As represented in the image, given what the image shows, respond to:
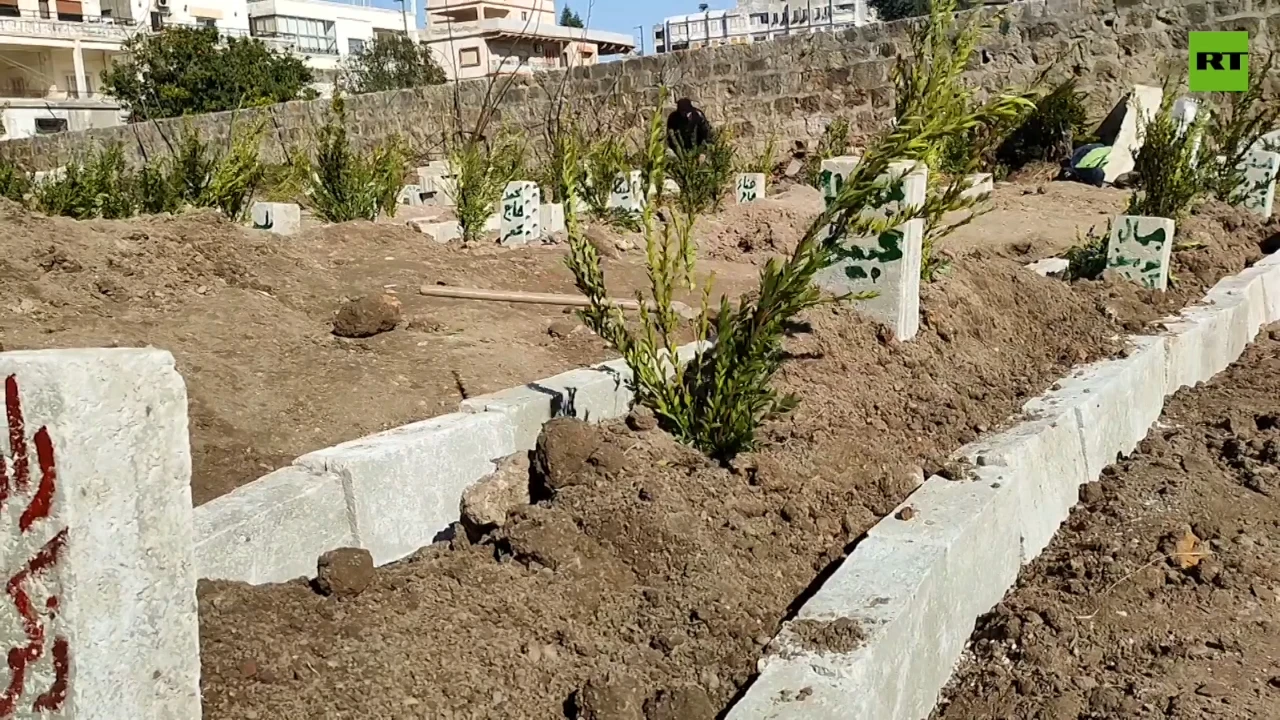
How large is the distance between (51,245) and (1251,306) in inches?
225

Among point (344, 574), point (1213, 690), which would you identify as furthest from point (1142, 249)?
point (344, 574)

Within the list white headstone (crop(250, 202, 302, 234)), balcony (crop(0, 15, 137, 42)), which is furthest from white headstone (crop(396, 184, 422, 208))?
balcony (crop(0, 15, 137, 42))

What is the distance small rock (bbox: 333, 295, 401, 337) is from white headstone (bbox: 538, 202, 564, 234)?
2767 millimetres

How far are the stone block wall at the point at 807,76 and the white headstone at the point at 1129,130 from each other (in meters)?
0.70

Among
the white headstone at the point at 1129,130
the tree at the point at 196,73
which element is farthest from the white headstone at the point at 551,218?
the tree at the point at 196,73

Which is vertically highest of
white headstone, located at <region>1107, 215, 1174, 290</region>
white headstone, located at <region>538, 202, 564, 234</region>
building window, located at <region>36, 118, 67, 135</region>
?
building window, located at <region>36, 118, 67, 135</region>

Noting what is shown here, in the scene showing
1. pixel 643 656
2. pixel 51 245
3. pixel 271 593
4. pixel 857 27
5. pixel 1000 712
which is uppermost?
pixel 857 27

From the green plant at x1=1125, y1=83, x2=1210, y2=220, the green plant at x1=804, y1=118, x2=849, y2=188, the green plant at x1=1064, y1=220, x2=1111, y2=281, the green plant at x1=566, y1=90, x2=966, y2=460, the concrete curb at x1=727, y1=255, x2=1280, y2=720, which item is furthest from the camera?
the green plant at x1=804, y1=118, x2=849, y2=188

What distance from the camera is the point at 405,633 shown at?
199 cm

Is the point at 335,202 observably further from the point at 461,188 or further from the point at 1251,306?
the point at 1251,306

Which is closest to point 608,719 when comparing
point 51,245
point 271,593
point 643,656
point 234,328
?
point 643,656

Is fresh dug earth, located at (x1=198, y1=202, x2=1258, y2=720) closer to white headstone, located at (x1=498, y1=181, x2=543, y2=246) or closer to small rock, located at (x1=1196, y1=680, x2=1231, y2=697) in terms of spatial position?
small rock, located at (x1=1196, y1=680, x2=1231, y2=697)

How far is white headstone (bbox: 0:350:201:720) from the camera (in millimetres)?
1310

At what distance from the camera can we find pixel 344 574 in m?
2.10
